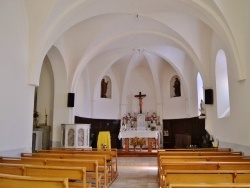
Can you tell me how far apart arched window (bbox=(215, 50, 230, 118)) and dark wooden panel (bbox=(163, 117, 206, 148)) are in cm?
388

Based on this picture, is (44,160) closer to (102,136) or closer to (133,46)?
(102,136)

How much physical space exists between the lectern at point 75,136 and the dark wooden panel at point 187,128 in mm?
5996

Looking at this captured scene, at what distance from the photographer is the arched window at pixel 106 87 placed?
1625 cm

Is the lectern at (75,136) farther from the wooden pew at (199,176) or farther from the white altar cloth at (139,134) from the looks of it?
the wooden pew at (199,176)

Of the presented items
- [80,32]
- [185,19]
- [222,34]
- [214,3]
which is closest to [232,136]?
[222,34]

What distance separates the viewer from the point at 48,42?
7.50 meters

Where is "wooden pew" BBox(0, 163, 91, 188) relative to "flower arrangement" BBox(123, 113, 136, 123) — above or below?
below

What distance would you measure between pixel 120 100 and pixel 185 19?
8364 millimetres

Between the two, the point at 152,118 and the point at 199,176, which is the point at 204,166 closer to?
the point at 199,176

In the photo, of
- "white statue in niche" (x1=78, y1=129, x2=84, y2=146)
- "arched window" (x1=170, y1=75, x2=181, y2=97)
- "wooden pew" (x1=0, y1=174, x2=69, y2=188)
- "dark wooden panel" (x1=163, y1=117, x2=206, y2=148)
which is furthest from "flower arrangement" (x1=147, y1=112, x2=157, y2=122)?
"wooden pew" (x1=0, y1=174, x2=69, y2=188)

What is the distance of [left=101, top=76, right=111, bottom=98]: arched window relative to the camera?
1625 centimetres

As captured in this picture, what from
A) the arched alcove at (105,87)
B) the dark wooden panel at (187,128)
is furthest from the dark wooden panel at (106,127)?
the dark wooden panel at (187,128)

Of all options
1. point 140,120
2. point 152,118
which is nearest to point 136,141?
point 140,120

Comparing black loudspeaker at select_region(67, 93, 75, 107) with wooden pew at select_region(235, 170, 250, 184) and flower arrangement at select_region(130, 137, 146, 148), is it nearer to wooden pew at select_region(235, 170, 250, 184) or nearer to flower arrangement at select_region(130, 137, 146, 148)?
flower arrangement at select_region(130, 137, 146, 148)
